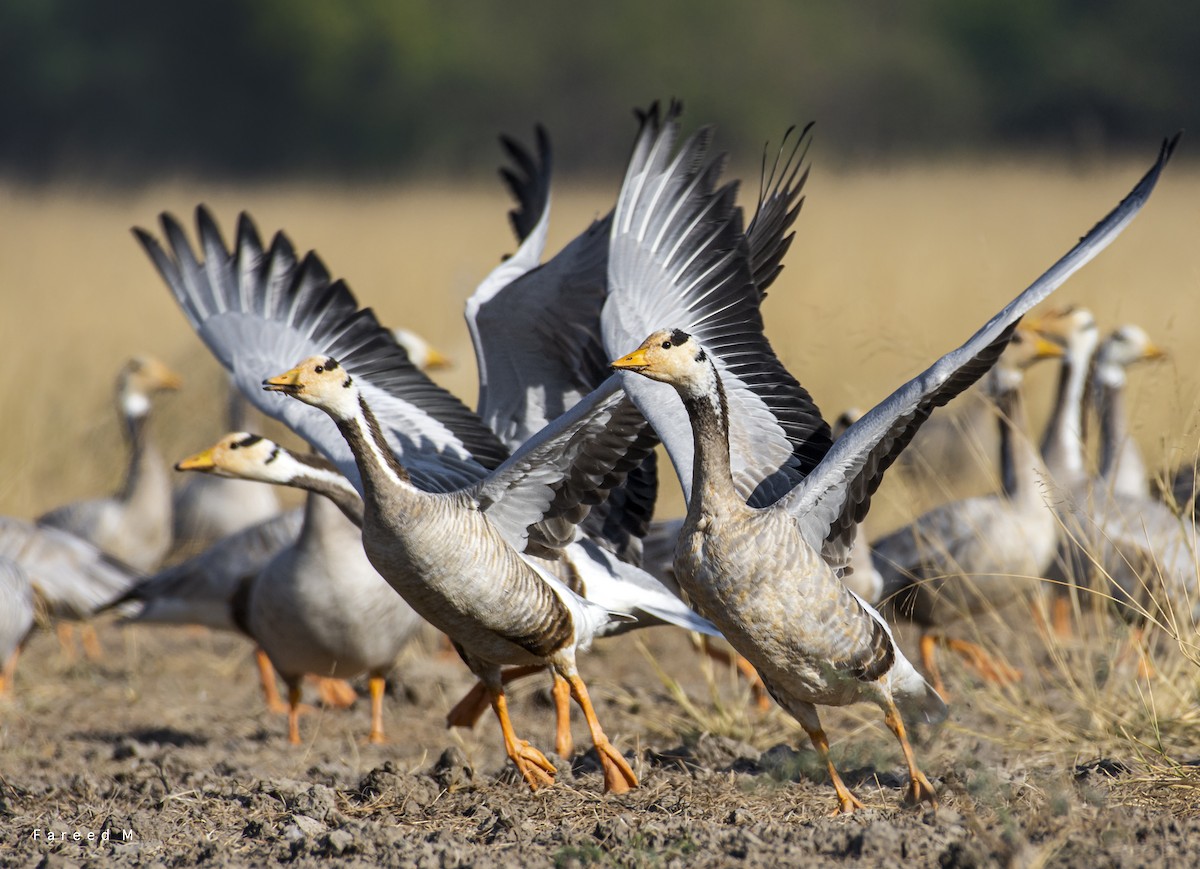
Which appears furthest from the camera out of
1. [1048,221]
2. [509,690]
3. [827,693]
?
[1048,221]

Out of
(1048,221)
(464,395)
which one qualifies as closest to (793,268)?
(1048,221)

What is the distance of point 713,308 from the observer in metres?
5.84

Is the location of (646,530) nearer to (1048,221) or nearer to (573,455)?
(573,455)

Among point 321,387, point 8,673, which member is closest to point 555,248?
point 8,673

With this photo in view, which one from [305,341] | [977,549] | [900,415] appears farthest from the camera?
[977,549]

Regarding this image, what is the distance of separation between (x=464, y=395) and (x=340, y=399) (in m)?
7.29

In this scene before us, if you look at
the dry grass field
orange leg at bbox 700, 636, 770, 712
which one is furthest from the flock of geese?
orange leg at bbox 700, 636, 770, 712

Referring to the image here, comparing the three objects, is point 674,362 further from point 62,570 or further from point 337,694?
point 62,570

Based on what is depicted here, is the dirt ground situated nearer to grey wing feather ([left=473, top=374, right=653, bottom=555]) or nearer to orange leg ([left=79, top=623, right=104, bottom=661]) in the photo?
grey wing feather ([left=473, top=374, right=653, bottom=555])

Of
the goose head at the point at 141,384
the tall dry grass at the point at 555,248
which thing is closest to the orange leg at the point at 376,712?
the tall dry grass at the point at 555,248

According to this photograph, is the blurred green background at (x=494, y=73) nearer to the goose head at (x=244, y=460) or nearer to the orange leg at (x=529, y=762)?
the goose head at (x=244, y=460)

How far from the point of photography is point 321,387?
5.42 m

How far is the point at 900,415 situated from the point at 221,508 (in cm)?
Result: 693

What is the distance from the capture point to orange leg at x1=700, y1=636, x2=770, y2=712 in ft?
23.1
